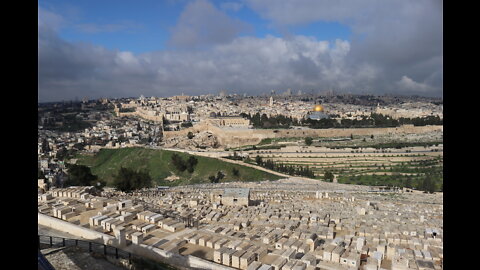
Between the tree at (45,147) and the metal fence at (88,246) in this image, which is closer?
the metal fence at (88,246)

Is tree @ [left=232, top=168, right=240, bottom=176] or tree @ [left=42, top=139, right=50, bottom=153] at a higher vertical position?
tree @ [left=42, top=139, right=50, bottom=153]

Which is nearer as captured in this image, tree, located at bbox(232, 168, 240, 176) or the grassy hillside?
tree, located at bbox(232, 168, 240, 176)

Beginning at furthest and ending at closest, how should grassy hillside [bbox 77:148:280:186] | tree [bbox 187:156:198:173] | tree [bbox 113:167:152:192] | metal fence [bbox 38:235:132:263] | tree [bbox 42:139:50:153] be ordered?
tree [bbox 42:139:50:153]
tree [bbox 187:156:198:173]
grassy hillside [bbox 77:148:280:186]
tree [bbox 113:167:152:192]
metal fence [bbox 38:235:132:263]

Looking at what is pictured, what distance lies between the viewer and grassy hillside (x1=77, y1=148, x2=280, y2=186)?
2342 cm

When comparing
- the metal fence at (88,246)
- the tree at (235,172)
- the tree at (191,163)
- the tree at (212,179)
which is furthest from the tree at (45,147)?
the metal fence at (88,246)

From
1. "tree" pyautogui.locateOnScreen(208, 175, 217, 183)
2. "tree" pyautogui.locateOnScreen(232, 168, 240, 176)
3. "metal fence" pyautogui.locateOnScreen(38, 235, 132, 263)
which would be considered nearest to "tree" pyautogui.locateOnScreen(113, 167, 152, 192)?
"tree" pyautogui.locateOnScreen(208, 175, 217, 183)

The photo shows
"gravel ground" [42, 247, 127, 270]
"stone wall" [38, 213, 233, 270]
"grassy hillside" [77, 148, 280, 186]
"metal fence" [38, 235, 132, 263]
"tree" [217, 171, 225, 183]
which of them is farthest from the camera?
"grassy hillside" [77, 148, 280, 186]

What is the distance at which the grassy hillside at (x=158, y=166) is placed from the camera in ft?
76.8

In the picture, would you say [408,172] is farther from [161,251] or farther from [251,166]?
[161,251]

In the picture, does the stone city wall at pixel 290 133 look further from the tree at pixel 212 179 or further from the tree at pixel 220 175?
the tree at pixel 212 179

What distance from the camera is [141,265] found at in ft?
18.9

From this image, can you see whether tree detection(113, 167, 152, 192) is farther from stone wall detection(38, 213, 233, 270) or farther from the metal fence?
the metal fence

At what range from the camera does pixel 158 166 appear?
87.8 feet
